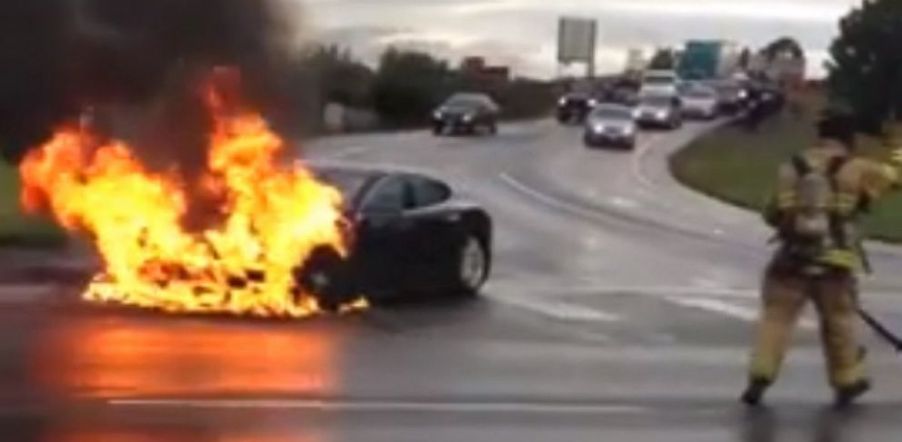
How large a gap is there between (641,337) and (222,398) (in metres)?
5.90

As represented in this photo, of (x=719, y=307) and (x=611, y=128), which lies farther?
(x=611, y=128)

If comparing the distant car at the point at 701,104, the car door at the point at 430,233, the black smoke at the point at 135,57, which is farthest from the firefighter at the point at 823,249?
the distant car at the point at 701,104

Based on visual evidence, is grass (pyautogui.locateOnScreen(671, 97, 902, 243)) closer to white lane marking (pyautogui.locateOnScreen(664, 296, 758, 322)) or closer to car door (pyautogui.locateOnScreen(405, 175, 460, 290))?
white lane marking (pyautogui.locateOnScreen(664, 296, 758, 322))

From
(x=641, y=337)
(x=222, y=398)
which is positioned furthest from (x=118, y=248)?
(x=222, y=398)

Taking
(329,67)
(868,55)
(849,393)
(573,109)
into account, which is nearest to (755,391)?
(849,393)

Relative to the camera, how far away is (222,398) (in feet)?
40.9

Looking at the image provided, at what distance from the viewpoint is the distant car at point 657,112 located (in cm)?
8312

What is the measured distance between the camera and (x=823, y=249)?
503 inches

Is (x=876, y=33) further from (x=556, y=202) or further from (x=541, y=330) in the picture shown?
(x=541, y=330)

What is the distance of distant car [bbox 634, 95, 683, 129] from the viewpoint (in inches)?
3273

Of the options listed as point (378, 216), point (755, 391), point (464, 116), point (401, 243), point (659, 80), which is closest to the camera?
point (755, 391)

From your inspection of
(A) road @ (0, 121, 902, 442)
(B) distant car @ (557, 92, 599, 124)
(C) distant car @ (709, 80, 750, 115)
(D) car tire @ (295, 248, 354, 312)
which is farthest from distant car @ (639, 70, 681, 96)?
(D) car tire @ (295, 248, 354, 312)

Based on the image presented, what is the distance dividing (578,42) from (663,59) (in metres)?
33.7

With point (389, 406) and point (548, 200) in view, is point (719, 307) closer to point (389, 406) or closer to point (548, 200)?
point (389, 406)
